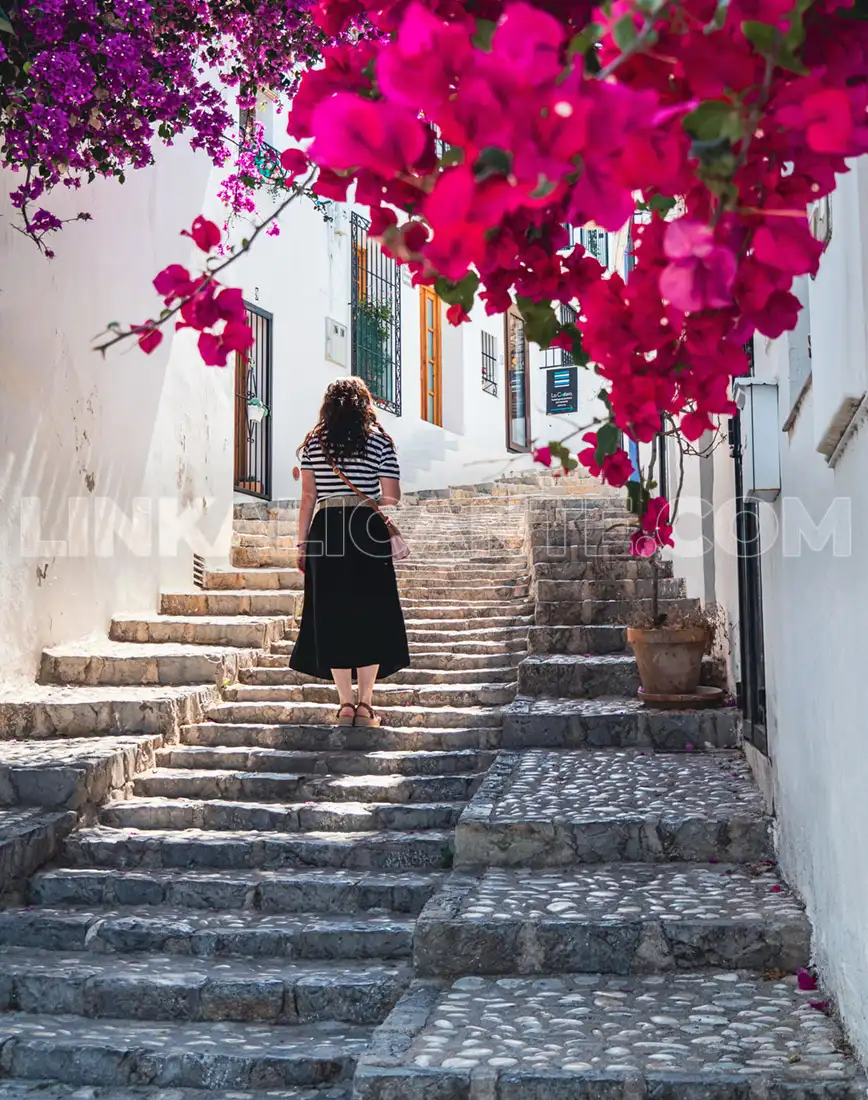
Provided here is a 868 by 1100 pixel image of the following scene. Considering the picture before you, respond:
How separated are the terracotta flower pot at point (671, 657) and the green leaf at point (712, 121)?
446 cm

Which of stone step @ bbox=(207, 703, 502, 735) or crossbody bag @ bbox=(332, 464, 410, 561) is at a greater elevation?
crossbody bag @ bbox=(332, 464, 410, 561)

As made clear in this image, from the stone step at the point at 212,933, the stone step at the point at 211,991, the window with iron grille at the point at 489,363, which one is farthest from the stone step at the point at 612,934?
the window with iron grille at the point at 489,363

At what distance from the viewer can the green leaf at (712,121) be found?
0.76 m

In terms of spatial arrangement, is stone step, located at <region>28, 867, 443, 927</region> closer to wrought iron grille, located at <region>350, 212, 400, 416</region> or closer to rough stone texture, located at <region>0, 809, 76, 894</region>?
rough stone texture, located at <region>0, 809, 76, 894</region>

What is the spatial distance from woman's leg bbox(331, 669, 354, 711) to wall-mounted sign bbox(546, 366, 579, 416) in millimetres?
12443

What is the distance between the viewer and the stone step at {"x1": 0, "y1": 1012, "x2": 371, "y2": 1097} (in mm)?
3064

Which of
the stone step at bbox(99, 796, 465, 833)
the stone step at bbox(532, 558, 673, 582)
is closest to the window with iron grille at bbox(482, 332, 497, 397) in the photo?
the stone step at bbox(532, 558, 673, 582)

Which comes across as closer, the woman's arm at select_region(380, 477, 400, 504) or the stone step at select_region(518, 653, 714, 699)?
the woman's arm at select_region(380, 477, 400, 504)

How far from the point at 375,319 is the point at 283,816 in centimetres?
964

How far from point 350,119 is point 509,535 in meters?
9.07

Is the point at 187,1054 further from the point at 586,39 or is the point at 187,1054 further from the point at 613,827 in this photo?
the point at 586,39

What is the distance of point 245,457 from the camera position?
11.1 metres

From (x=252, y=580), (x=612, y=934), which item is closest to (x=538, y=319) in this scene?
(x=612, y=934)

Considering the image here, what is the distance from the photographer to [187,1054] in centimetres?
312
